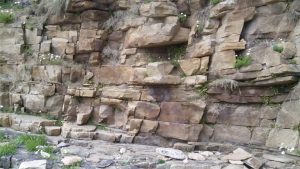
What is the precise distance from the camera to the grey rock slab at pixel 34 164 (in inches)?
227

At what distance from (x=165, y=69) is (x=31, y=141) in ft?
11.3

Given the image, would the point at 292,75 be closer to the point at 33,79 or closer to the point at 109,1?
the point at 109,1

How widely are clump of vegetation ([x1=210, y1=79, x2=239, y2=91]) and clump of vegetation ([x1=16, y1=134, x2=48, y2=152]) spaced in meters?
3.98

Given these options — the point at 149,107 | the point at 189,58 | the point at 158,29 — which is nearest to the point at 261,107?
the point at 189,58

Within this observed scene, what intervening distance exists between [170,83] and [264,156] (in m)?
2.57

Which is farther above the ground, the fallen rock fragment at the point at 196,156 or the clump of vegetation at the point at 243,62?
the clump of vegetation at the point at 243,62

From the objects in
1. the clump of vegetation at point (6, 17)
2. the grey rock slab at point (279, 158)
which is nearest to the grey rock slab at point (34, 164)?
the grey rock slab at point (279, 158)

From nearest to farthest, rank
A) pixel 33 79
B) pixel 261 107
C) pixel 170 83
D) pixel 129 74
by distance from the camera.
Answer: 1. pixel 261 107
2. pixel 170 83
3. pixel 129 74
4. pixel 33 79

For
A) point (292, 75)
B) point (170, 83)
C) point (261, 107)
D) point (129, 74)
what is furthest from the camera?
point (129, 74)

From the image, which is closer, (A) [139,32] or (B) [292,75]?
(B) [292,75]

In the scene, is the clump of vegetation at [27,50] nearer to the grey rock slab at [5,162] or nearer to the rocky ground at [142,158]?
the rocky ground at [142,158]

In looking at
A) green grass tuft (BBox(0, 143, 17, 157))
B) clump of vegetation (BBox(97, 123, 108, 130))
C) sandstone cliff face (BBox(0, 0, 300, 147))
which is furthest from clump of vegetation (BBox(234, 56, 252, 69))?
green grass tuft (BBox(0, 143, 17, 157))

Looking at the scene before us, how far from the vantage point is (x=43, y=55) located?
29.2 ft

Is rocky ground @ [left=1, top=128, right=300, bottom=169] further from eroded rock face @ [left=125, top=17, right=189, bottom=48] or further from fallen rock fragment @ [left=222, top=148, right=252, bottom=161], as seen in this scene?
eroded rock face @ [left=125, top=17, right=189, bottom=48]
